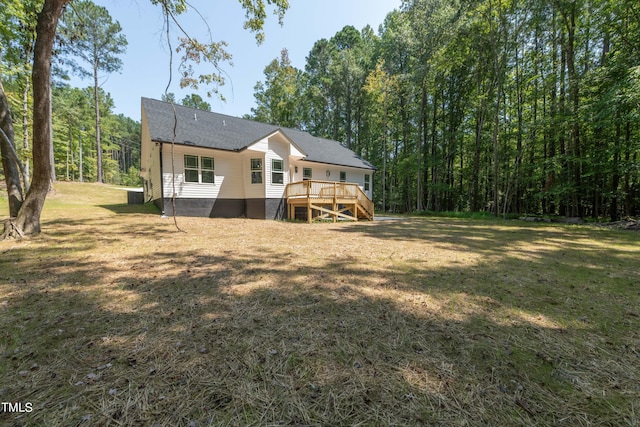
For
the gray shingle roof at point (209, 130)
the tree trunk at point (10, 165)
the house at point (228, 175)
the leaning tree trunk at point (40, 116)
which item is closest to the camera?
the leaning tree trunk at point (40, 116)

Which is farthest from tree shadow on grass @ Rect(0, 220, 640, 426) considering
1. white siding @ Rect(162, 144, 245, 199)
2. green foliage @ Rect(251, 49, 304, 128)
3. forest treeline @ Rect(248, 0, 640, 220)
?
green foliage @ Rect(251, 49, 304, 128)

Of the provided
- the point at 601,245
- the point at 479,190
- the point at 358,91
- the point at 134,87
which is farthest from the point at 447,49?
the point at 134,87

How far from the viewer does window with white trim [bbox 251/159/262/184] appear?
13.5 meters

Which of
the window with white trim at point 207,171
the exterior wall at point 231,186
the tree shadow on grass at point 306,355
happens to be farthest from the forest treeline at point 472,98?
the tree shadow on grass at point 306,355

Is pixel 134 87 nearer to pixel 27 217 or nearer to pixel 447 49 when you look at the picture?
pixel 27 217

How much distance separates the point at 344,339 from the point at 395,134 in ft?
91.7

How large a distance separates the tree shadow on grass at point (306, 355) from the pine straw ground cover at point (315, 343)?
0.04ft

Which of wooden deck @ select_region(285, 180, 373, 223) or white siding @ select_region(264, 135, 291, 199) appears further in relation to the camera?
white siding @ select_region(264, 135, 291, 199)

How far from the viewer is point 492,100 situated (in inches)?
744

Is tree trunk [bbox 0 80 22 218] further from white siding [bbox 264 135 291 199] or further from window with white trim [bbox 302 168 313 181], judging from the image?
window with white trim [bbox 302 168 313 181]

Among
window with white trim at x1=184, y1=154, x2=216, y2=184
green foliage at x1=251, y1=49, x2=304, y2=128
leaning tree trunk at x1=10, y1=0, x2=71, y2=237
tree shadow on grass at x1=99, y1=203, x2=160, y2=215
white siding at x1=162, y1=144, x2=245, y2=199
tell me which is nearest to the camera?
leaning tree trunk at x1=10, y1=0, x2=71, y2=237

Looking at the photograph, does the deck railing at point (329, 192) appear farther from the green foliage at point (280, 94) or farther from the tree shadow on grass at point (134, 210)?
the green foliage at point (280, 94)

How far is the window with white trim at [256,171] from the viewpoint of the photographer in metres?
13.5

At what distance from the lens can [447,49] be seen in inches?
738
